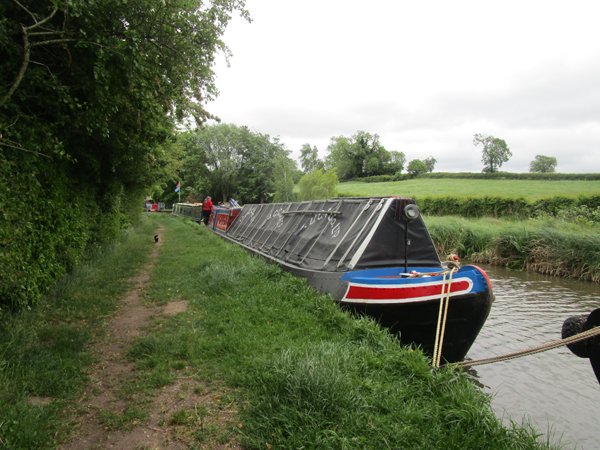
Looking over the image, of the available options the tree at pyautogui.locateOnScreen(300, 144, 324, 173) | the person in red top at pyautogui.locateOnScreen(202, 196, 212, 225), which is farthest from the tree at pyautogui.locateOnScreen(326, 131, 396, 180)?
the person in red top at pyautogui.locateOnScreen(202, 196, 212, 225)

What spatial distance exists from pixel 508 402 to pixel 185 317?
4410 mm

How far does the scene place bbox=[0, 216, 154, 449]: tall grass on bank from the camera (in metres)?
2.87

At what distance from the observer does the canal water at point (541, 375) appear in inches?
178

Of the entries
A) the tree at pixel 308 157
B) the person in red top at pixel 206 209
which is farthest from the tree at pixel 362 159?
→ the person in red top at pixel 206 209

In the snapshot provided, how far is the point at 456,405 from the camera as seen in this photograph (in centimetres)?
338

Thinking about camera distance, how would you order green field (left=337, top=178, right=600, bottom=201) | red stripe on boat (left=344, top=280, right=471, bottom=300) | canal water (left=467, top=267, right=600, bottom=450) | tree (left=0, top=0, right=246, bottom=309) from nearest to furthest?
1. tree (left=0, top=0, right=246, bottom=309)
2. canal water (left=467, top=267, right=600, bottom=450)
3. red stripe on boat (left=344, top=280, right=471, bottom=300)
4. green field (left=337, top=178, right=600, bottom=201)

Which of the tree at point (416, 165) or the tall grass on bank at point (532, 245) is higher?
the tree at point (416, 165)

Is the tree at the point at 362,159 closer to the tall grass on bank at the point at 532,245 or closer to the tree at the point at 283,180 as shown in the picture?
the tree at the point at 283,180

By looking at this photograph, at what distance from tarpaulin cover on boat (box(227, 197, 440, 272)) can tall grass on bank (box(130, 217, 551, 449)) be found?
1.05 metres

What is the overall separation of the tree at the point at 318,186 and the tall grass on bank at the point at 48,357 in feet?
118

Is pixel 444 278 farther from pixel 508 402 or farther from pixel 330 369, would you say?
pixel 330 369

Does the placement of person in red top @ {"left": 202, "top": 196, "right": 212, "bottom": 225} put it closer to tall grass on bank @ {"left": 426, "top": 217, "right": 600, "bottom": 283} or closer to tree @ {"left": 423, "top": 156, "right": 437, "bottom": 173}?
tall grass on bank @ {"left": 426, "top": 217, "right": 600, "bottom": 283}

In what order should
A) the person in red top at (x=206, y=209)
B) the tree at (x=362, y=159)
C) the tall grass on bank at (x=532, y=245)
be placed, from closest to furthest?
1. the tall grass on bank at (x=532, y=245)
2. the person in red top at (x=206, y=209)
3. the tree at (x=362, y=159)

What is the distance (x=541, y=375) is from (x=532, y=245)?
32.4 ft
